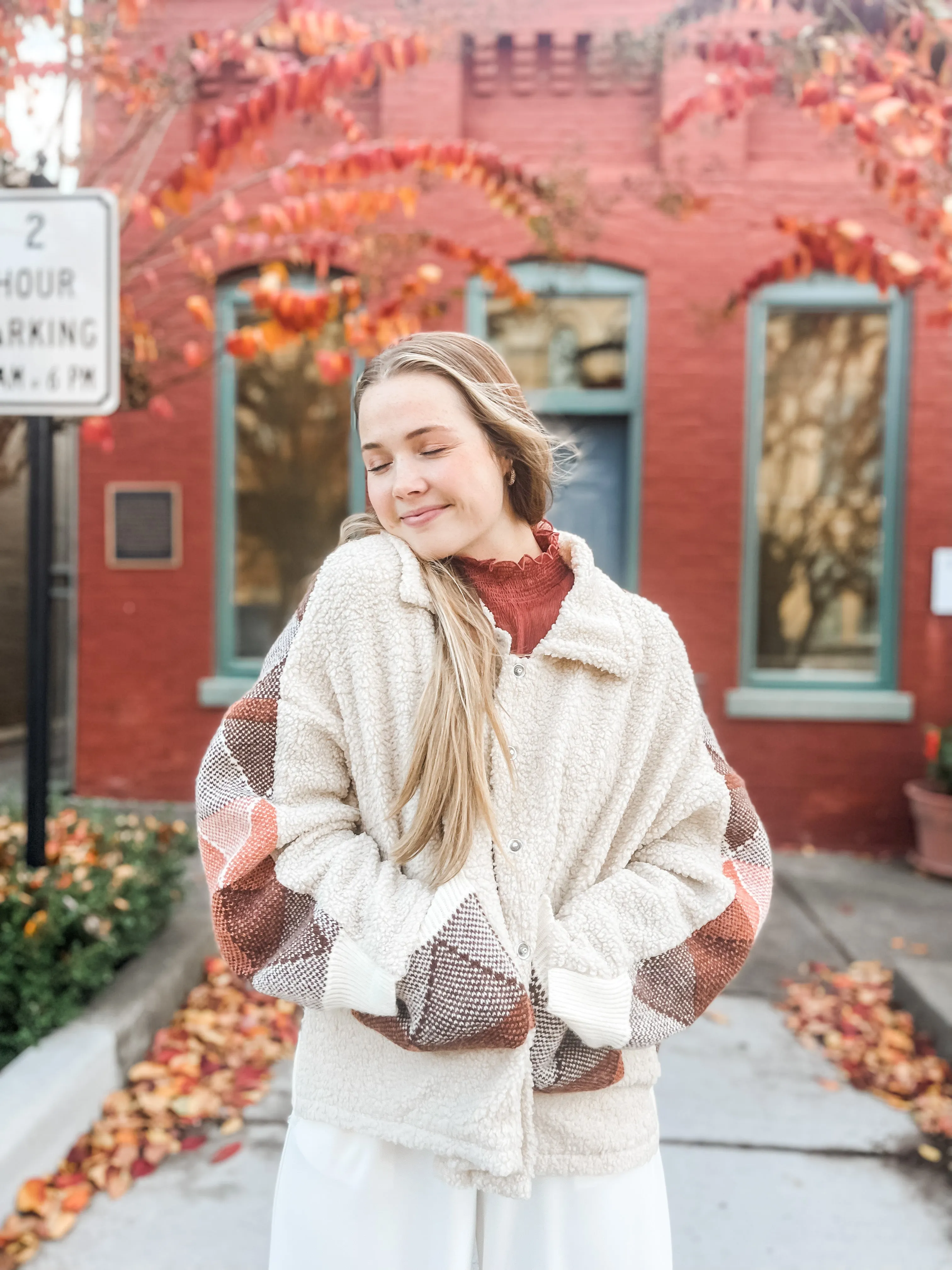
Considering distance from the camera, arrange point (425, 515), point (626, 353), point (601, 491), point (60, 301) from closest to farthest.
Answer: point (425, 515)
point (60, 301)
point (626, 353)
point (601, 491)

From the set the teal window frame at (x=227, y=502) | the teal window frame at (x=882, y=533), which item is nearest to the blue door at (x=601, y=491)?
the teal window frame at (x=882, y=533)

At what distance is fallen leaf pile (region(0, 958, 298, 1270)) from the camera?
2.62 meters

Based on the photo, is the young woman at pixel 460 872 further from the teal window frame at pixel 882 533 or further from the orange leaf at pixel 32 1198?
the teal window frame at pixel 882 533

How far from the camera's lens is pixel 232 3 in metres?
6.27

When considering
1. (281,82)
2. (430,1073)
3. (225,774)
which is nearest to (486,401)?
(225,774)

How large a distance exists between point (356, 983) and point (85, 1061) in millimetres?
2115

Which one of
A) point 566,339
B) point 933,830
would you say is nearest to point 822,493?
point 566,339

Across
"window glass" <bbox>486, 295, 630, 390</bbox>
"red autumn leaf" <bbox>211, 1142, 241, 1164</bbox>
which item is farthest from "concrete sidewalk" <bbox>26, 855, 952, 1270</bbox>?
"window glass" <bbox>486, 295, 630, 390</bbox>

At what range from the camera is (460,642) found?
1.40m

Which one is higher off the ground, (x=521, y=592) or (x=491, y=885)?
(x=521, y=592)

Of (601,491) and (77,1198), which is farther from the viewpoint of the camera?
(601,491)

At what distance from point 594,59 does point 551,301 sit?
1.44 metres

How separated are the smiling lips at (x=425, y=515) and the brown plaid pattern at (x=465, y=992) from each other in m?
0.54

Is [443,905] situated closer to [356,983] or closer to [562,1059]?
[356,983]
